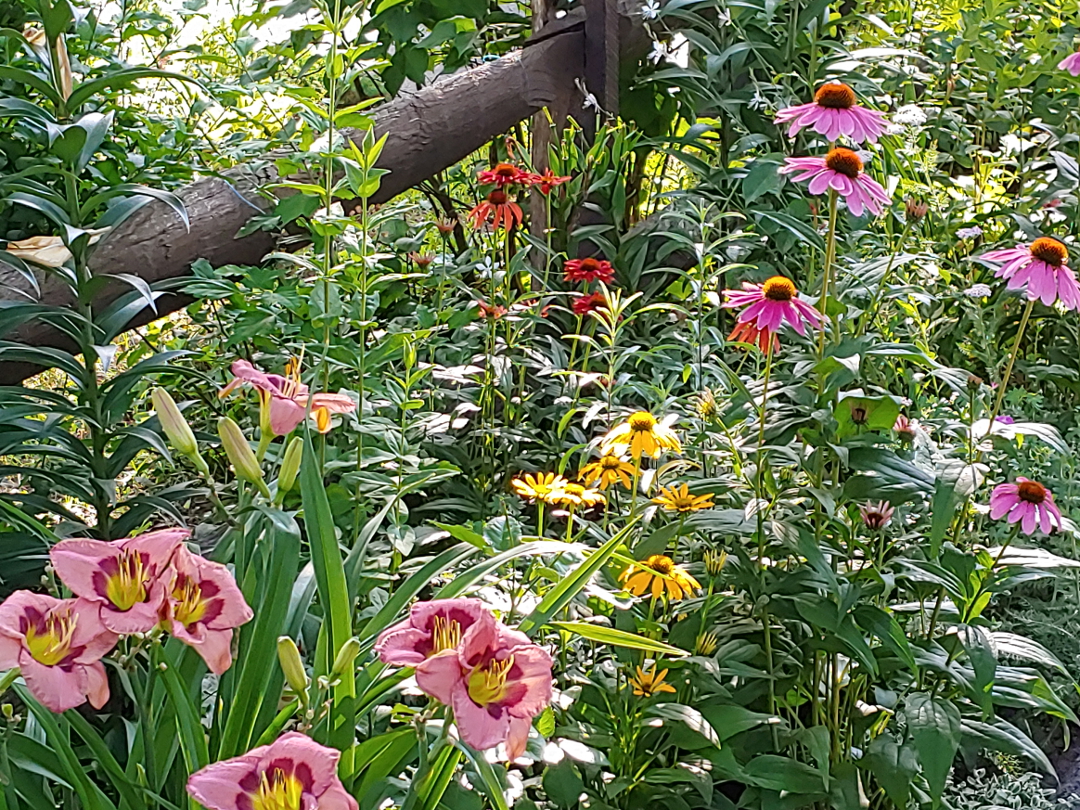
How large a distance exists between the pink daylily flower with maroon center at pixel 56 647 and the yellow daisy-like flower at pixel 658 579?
50 cm

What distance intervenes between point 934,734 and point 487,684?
0.57 meters

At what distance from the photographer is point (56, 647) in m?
0.59

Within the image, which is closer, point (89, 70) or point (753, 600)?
point (753, 600)

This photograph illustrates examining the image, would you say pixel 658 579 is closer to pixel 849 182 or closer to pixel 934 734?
pixel 934 734

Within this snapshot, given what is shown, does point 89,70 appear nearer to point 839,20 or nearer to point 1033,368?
point 839,20

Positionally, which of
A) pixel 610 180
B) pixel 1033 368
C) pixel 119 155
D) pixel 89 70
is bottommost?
pixel 1033 368

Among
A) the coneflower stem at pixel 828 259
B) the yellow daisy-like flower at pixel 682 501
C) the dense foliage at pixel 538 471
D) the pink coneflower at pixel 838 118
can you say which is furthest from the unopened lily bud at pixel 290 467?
the pink coneflower at pixel 838 118

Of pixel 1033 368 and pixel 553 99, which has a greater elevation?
pixel 553 99

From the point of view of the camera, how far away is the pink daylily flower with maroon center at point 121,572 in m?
0.59

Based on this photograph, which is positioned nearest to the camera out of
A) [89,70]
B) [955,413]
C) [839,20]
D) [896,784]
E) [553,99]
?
[896,784]

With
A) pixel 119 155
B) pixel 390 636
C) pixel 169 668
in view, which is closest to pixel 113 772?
pixel 169 668

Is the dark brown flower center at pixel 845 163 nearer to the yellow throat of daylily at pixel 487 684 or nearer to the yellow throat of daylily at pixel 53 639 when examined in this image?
the yellow throat of daylily at pixel 487 684

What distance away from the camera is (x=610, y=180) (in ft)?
6.04

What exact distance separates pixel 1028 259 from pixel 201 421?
1267 millimetres
